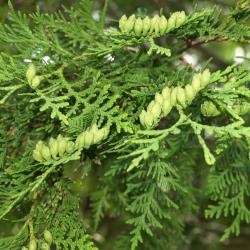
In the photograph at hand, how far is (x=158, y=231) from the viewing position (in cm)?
246

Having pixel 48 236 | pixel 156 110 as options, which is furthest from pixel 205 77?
pixel 48 236

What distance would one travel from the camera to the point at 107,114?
58.2 inches

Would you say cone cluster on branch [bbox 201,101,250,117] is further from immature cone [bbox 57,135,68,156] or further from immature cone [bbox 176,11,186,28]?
immature cone [bbox 57,135,68,156]

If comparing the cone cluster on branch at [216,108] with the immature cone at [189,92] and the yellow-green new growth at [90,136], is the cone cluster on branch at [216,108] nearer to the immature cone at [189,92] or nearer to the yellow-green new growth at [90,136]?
the immature cone at [189,92]

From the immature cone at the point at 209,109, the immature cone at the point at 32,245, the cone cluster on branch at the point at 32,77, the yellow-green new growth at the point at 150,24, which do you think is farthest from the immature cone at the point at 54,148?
the immature cone at the point at 209,109

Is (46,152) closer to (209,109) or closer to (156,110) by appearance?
(156,110)

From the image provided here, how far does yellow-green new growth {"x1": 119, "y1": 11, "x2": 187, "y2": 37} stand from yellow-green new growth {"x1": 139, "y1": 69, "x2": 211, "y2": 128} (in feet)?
0.70

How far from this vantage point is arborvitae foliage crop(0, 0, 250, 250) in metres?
1.38

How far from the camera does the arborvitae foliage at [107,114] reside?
138cm

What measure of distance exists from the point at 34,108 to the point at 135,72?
438 millimetres

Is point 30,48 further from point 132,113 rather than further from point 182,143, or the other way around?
point 182,143

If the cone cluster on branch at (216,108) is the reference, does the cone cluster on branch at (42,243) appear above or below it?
below

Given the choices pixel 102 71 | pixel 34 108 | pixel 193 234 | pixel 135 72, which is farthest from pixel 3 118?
pixel 193 234

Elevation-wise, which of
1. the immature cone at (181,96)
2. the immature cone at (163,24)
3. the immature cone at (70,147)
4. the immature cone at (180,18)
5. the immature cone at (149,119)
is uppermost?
the immature cone at (180,18)
